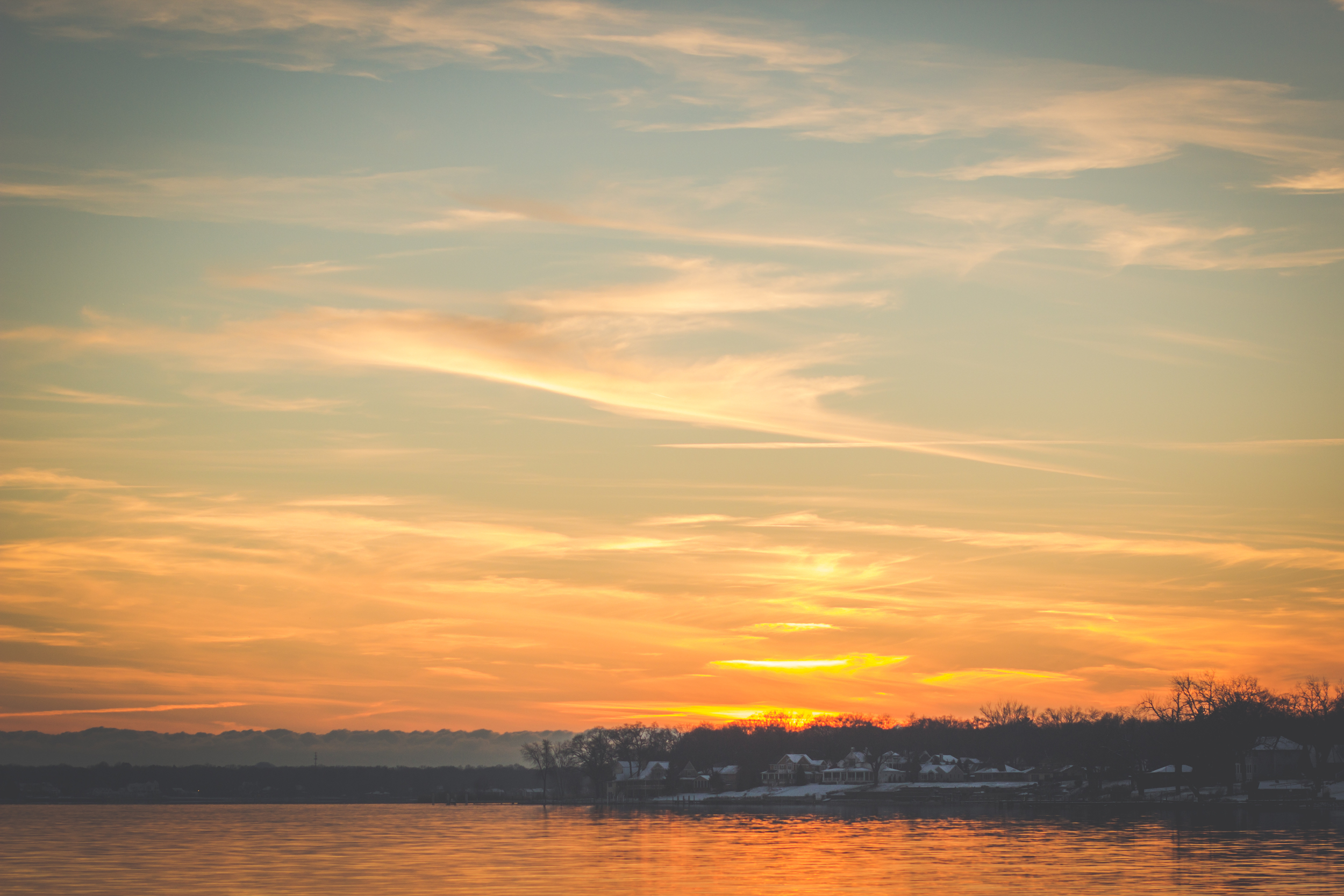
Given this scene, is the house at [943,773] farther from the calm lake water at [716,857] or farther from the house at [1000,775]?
the calm lake water at [716,857]

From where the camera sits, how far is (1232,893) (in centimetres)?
4034

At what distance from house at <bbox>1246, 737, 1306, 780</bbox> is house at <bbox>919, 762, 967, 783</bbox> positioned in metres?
59.3

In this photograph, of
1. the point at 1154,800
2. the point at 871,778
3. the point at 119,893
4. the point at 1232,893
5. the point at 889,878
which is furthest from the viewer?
the point at 871,778

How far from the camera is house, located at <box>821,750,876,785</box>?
7446 inches

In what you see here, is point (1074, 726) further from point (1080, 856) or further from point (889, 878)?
point (889, 878)

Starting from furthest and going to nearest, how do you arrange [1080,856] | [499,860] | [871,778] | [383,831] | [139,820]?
[871,778] → [139,820] → [383,831] → [499,860] → [1080,856]

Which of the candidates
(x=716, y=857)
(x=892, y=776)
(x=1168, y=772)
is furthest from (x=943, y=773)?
(x=716, y=857)

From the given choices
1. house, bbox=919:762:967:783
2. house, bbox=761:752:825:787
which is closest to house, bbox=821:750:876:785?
house, bbox=761:752:825:787

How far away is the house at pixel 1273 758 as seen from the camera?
122625 mm

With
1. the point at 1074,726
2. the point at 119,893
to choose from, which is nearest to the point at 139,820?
the point at 119,893

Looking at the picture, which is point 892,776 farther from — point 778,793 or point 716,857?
point 716,857

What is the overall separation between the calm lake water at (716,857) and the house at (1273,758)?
3161 cm

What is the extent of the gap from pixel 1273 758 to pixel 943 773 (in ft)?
215

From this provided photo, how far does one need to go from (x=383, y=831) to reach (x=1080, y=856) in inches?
2572
